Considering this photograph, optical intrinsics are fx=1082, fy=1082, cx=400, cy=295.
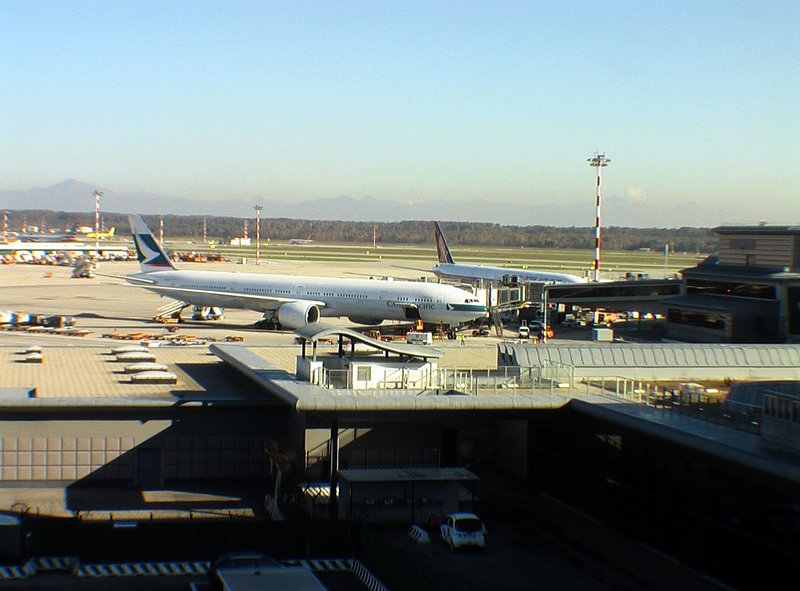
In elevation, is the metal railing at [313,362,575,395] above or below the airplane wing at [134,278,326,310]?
above

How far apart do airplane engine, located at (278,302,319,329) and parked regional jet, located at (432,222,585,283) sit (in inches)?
1274

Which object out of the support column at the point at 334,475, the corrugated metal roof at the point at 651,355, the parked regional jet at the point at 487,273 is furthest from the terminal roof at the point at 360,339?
the parked regional jet at the point at 487,273

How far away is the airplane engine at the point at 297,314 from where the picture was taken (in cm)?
8281

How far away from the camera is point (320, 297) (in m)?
85.6

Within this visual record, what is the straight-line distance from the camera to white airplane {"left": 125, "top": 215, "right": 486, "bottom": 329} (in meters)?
82.8

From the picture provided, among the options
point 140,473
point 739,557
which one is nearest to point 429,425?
point 140,473

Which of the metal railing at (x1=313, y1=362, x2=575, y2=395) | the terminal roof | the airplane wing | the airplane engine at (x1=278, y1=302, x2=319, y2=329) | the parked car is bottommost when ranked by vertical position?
the parked car

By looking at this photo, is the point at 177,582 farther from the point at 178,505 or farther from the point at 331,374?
the point at 331,374

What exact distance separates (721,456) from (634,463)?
275 inches

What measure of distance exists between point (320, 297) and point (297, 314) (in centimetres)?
337

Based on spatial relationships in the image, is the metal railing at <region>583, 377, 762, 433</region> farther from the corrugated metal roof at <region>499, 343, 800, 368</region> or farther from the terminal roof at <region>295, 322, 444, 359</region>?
the terminal roof at <region>295, 322, 444, 359</region>

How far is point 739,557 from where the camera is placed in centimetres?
2948

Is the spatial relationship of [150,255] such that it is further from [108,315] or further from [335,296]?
[335,296]

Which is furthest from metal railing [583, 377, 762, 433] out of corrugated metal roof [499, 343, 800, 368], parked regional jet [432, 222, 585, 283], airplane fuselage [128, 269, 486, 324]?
parked regional jet [432, 222, 585, 283]
